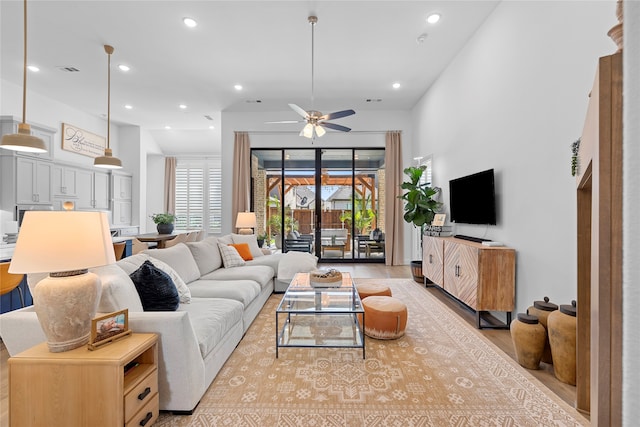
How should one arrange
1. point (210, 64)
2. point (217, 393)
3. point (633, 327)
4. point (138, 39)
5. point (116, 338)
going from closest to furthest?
point (633, 327) < point (116, 338) < point (217, 393) < point (138, 39) < point (210, 64)

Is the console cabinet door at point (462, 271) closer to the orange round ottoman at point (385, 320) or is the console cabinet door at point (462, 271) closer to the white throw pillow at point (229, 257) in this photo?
the orange round ottoman at point (385, 320)

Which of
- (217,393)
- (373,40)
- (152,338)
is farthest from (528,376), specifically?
(373,40)

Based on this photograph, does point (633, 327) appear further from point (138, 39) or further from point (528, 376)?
point (138, 39)

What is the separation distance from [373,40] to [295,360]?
395 cm

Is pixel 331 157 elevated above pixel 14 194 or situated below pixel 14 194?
above

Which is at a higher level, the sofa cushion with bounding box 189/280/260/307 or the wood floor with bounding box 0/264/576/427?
the sofa cushion with bounding box 189/280/260/307

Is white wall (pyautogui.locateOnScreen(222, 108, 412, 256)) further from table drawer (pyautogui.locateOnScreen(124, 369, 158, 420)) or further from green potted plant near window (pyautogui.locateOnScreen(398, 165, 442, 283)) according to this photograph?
table drawer (pyautogui.locateOnScreen(124, 369, 158, 420))

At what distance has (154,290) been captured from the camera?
217 centimetres

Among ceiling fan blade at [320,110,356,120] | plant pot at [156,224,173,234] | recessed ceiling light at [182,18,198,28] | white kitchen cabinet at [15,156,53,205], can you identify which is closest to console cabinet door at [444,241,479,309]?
ceiling fan blade at [320,110,356,120]

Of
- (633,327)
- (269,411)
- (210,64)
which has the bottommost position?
(269,411)

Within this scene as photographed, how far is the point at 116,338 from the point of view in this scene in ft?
5.38

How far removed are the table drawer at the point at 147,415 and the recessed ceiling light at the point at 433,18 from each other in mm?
4411

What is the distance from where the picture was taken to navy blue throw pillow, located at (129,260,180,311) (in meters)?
2.16

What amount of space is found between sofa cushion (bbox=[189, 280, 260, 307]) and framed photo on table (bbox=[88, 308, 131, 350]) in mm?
1228
